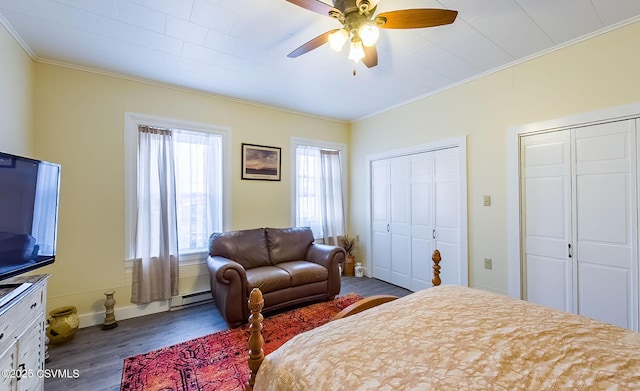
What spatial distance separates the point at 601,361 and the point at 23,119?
13.8 feet

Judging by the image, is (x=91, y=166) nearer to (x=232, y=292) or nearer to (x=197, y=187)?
(x=197, y=187)

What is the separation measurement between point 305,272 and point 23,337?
2276 millimetres

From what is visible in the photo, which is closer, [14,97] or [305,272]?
[14,97]

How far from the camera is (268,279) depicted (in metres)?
2.93

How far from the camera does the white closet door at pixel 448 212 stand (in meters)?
3.38

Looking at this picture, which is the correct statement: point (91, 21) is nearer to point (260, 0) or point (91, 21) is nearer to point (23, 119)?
point (23, 119)

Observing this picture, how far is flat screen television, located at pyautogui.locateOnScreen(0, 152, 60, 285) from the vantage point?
1521mm

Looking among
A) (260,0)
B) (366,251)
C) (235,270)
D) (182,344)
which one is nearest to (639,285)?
(366,251)

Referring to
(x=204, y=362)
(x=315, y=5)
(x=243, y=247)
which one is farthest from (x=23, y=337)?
(x=315, y=5)

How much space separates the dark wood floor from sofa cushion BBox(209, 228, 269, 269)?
2.22 ft

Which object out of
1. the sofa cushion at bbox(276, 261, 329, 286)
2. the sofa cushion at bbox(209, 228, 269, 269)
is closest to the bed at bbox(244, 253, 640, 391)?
the sofa cushion at bbox(276, 261, 329, 286)

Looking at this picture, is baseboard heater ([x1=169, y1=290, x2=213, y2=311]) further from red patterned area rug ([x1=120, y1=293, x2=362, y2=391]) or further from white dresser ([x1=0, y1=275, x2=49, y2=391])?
white dresser ([x1=0, y1=275, x2=49, y2=391])

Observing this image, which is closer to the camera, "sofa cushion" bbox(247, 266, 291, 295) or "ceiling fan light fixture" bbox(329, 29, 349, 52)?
"ceiling fan light fixture" bbox(329, 29, 349, 52)

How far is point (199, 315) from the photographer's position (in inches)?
121
